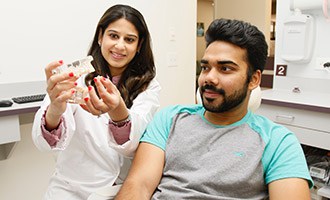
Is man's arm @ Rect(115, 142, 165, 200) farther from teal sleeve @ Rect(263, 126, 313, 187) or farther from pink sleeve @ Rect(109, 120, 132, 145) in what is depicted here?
teal sleeve @ Rect(263, 126, 313, 187)

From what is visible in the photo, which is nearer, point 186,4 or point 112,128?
point 112,128

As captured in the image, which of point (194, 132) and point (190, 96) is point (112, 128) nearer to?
point (194, 132)

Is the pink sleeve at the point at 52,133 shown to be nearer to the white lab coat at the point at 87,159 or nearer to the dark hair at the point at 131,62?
the white lab coat at the point at 87,159

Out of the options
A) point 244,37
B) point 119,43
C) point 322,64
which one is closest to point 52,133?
point 119,43

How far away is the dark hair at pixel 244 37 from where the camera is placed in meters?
1.23

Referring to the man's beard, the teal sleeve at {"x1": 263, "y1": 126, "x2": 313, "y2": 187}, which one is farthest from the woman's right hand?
the teal sleeve at {"x1": 263, "y1": 126, "x2": 313, "y2": 187}

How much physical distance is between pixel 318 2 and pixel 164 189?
197cm

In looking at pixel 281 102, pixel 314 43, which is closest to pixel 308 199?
pixel 281 102

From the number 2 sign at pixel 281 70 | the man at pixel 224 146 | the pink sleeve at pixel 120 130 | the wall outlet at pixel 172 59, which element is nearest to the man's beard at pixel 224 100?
the man at pixel 224 146

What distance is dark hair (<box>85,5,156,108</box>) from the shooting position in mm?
1443

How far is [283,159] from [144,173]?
506mm

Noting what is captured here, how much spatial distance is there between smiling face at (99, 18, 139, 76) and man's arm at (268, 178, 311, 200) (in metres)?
0.81

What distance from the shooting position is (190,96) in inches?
130

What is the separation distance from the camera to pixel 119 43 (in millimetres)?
1422
